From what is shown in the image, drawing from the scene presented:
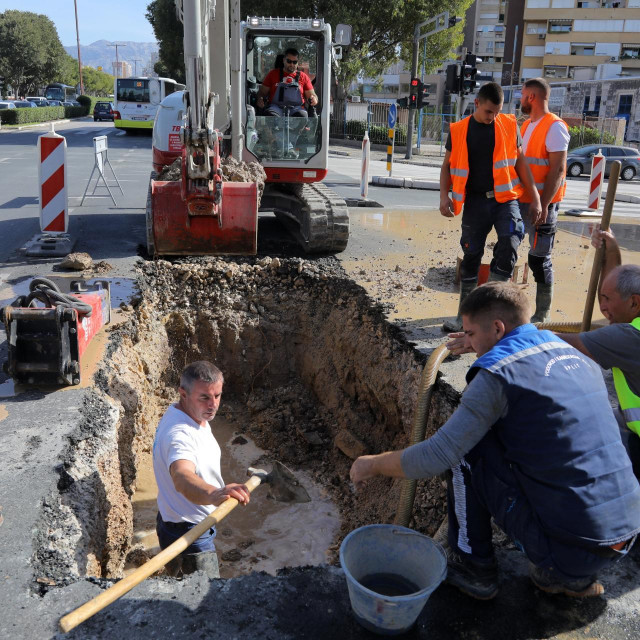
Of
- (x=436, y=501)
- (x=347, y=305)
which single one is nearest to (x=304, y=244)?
(x=347, y=305)

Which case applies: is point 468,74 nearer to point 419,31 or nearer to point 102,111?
point 419,31

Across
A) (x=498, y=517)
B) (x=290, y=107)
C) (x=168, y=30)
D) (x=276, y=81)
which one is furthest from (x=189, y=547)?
(x=168, y=30)

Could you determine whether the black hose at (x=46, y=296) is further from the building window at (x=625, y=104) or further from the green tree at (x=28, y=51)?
the green tree at (x=28, y=51)

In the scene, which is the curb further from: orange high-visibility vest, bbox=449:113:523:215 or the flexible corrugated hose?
the flexible corrugated hose

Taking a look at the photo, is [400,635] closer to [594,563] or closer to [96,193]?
[594,563]

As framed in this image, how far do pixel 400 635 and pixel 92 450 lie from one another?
7.46 ft

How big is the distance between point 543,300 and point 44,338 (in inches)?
168

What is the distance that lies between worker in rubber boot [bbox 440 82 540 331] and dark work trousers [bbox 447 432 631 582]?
3046 millimetres

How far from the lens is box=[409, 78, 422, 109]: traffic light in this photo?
71.7 feet

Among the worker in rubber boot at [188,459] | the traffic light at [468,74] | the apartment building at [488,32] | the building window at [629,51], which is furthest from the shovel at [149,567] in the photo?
the apartment building at [488,32]

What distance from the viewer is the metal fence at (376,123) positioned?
32750 mm

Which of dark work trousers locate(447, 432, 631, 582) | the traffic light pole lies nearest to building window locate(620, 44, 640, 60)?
the traffic light pole

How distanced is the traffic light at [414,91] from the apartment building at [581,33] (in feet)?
141

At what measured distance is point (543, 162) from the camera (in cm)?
561
